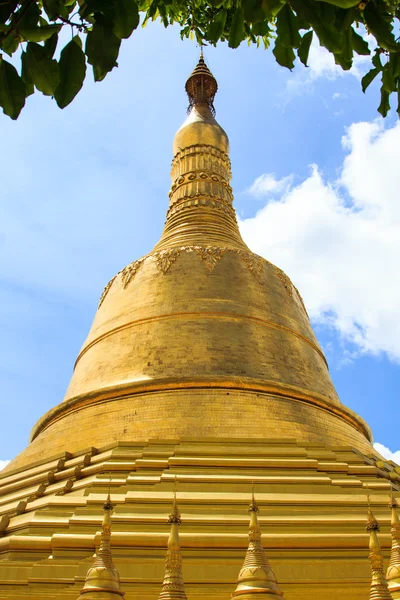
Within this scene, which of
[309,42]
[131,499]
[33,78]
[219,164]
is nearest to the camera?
[33,78]

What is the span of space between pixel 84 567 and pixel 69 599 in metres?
0.38

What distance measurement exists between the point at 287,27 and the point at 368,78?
0.57m

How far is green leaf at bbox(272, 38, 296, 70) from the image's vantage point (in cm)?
220

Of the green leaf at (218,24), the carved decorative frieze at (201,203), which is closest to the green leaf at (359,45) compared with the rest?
the green leaf at (218,24)

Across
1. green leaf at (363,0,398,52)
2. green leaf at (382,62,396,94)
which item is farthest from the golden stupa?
green leaf at (363,0,398,52)

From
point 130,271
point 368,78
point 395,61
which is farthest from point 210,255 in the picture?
point 395,61

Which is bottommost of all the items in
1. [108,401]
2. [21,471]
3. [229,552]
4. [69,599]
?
[69,599]

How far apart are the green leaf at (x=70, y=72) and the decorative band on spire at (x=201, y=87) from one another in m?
17.9

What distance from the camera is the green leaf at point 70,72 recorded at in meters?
1.90

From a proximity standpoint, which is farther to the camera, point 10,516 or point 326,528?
point 10,516

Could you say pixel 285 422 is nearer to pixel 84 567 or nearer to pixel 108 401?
pixel 108 401

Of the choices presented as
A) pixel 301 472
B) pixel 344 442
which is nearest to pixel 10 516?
pixel 301 472

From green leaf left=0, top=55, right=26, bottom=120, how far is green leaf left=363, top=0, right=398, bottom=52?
3.81 feet

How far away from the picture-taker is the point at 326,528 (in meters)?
7.00
